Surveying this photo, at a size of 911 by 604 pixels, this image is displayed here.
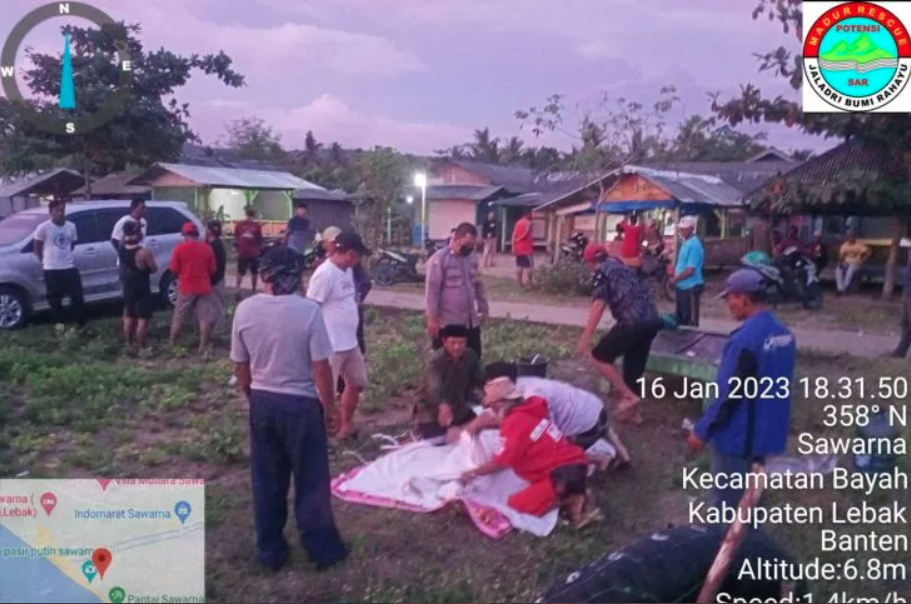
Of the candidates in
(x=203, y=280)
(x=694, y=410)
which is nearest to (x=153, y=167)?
(x=203, y=280)

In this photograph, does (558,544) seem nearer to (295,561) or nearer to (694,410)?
(295,561)

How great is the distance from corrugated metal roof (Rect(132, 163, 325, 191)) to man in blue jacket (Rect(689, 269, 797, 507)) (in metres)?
22.0

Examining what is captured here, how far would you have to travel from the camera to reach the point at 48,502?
15.3ft

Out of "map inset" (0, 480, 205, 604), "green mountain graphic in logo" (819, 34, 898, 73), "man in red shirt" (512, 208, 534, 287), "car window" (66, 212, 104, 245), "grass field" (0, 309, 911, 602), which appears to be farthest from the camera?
"man in red shirt" (512, 208, 534, 287)

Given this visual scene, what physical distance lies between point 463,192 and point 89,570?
1155 inches

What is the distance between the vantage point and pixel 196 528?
4684 millimetres

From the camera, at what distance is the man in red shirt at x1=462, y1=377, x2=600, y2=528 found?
5.27m

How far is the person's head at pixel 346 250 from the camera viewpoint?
652 cm

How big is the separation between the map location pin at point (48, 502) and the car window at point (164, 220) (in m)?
8.23

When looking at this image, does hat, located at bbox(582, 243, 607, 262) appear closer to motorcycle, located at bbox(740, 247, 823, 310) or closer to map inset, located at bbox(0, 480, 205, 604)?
map inset, located at bbox(0, 480, 205, 604)

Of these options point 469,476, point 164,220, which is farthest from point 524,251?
point 469,476

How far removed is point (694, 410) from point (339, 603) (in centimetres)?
436

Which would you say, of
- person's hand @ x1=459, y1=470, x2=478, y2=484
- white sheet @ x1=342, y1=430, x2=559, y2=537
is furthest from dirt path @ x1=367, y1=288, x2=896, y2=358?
person's hand @ x1=459, y1=470, x2=478, y2=484

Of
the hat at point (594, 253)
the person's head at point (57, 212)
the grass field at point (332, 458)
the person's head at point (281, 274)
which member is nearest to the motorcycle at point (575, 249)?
the grass field at point (332, 458)
